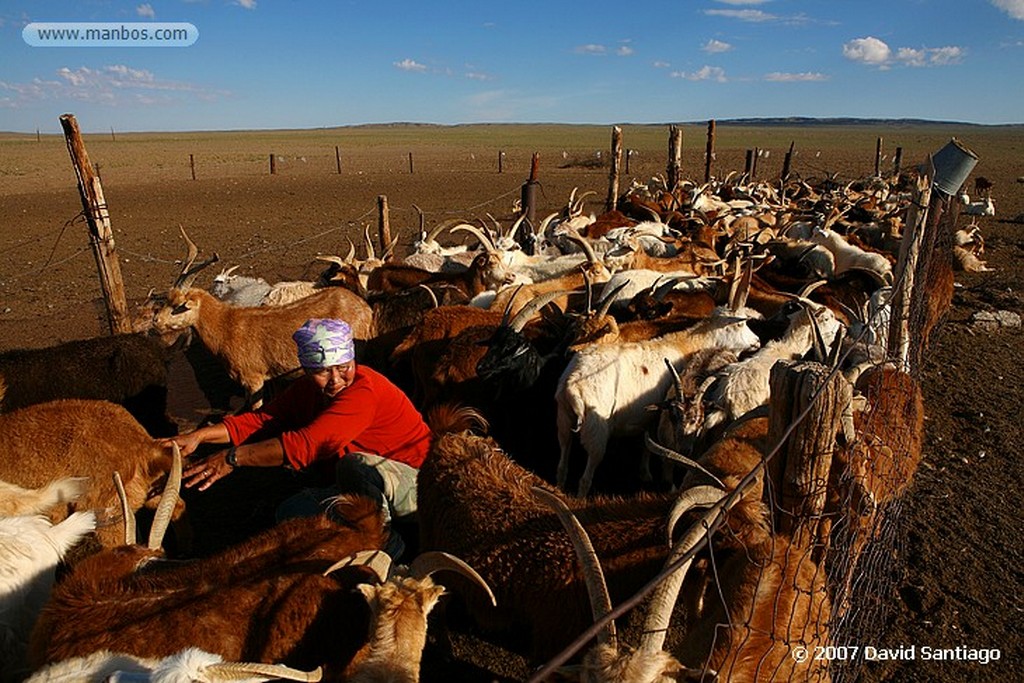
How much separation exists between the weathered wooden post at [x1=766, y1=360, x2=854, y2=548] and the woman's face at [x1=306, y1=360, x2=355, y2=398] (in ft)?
8.48

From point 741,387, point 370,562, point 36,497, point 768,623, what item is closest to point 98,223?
point 36,497

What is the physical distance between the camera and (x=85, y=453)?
4.31 m

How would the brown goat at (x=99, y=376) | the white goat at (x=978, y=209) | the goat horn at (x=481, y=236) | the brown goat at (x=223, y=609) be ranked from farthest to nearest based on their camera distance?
the white goat at (x=978, y=209), the goat horn at (x=481, y=236), the brown goat at (x=99, y=376), the brown goat at (x=223, y=609)

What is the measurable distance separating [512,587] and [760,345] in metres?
4.01

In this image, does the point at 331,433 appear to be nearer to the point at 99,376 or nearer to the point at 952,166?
the point at 99,376

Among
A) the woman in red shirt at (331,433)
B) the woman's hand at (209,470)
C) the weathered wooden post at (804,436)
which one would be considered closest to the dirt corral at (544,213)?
the woman in red shirt at (331,433)

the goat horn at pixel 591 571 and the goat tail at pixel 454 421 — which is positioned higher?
the goat horn at pixel 591 571

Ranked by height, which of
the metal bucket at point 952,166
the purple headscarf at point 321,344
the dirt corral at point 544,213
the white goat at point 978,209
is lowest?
the dirt corral at point 544,213

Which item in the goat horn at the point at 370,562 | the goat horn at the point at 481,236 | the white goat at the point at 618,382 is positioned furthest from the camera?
the goat horn at the point at 481,236

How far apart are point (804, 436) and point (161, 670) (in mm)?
2421

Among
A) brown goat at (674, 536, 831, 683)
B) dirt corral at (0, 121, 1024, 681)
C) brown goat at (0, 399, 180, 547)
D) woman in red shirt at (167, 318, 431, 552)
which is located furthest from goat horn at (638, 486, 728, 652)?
brown goat at (0, 399, 180, 547)

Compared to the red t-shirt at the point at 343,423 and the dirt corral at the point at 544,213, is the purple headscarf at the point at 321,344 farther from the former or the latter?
the dirt corral at the point at 544,213

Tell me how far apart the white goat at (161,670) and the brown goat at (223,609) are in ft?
0.23

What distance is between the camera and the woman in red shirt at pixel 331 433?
12.7 feet
